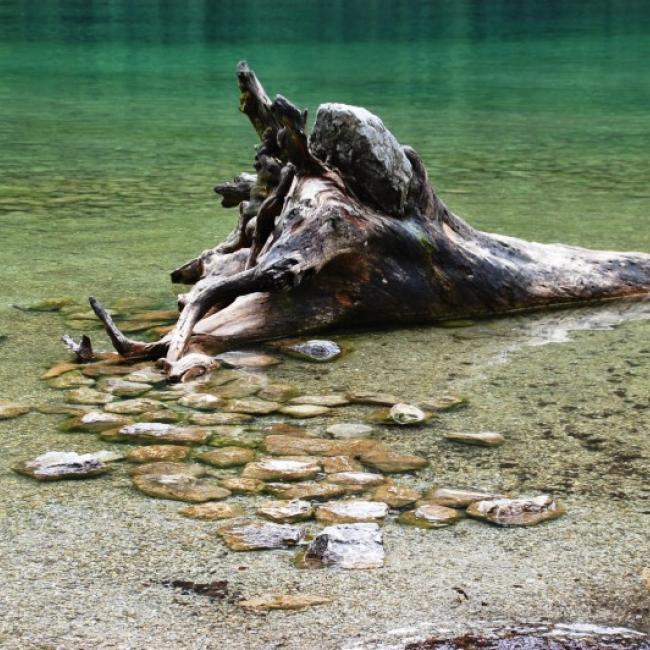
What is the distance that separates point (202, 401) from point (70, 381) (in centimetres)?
46

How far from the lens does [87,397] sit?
382 centimetres

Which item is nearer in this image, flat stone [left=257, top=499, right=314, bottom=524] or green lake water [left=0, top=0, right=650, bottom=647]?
flat stone [left=257, top=499, right=314, bottom=524]

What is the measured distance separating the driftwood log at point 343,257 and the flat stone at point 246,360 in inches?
2.9

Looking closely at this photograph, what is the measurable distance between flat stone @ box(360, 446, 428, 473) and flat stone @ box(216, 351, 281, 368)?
91cm

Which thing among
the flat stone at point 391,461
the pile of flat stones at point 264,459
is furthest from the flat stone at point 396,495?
the flat stone at point 391,461

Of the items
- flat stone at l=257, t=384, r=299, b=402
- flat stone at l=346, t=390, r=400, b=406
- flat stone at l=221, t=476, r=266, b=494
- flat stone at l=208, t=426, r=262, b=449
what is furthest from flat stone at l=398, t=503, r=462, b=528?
flat stone at l=257, t=384, r=299, b=402

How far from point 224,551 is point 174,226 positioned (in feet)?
13.6

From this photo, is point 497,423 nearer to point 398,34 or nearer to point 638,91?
point 638,91

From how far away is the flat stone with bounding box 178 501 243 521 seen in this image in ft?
9.64

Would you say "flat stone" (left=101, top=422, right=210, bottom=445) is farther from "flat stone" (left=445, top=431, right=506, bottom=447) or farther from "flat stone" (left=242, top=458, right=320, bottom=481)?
"flat stone" (left=445, top=431, right=506, bottom=447)

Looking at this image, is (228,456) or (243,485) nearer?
(243,485)

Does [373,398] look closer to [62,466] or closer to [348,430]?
[348,430]

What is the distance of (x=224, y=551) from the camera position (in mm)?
2758

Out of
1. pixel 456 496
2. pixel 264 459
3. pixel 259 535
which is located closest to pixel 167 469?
pixel 264 459
